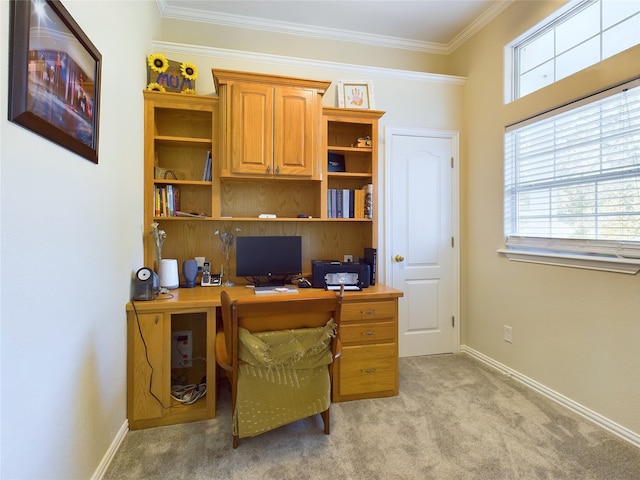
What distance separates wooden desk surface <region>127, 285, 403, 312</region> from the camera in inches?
74.0

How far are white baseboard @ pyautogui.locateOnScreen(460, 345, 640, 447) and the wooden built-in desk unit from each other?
41.7 inches

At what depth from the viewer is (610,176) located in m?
1.88

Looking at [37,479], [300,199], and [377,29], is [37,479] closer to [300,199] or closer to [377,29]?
[300,199]

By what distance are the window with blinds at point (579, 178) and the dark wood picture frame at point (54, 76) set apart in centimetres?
277

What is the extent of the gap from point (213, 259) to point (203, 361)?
838mm

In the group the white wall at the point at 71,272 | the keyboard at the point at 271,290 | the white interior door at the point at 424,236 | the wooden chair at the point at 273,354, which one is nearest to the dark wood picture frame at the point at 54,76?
the white wall at the point at 71,272

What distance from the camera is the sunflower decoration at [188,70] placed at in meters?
2.38

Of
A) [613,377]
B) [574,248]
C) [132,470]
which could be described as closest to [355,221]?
[574,248]

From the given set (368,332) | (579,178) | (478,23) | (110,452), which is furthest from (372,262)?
(478,23)

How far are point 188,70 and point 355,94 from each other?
140 cm

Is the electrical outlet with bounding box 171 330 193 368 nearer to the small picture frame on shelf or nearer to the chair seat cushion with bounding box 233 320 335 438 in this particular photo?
the chair seat cushion with bounding box 233 320 335 438

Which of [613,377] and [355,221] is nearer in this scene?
[613,377]

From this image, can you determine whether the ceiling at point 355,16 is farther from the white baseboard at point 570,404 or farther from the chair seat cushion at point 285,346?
the white baseboard at point 570,404

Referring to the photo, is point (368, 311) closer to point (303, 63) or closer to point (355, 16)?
point (303, 63)
